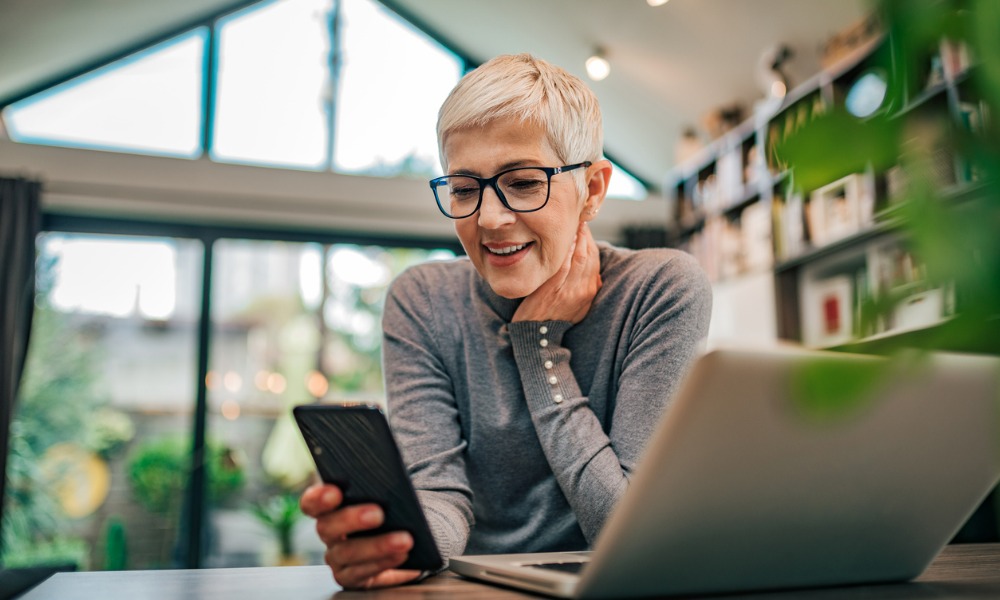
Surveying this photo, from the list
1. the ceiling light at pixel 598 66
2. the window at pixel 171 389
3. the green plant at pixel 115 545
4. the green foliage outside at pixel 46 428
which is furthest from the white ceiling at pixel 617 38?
the green plant at pixel 115 545

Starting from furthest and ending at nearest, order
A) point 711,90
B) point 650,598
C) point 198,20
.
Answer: point 198,20, point 711,90, point 650,598

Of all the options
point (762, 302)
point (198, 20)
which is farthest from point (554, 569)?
point (198, 20)

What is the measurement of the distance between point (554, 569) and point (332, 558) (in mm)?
201

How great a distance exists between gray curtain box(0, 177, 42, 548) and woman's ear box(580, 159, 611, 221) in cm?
396

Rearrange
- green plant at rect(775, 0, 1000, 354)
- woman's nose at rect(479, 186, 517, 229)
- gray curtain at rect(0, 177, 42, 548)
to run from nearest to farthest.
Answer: green plant at rect(775, 0, 1000, 354) < woman's nose at rect(479, 186, 517, 229) < gray curtain at rect(0, 177, 42, 548)

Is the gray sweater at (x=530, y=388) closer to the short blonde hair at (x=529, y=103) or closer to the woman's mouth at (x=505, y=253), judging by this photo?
the woman's mouth at (x=505, y=253)

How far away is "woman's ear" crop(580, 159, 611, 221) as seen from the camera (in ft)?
4.16

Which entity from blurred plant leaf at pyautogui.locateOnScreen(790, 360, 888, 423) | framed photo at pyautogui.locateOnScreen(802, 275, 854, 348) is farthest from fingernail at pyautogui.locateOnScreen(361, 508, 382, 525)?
framed photo at pyautogui.locateOnScreen(802, 275, 854, 348)

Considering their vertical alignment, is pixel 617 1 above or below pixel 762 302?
above

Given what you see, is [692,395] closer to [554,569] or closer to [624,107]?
[554,569]

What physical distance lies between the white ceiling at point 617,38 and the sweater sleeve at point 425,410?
2.94 metres

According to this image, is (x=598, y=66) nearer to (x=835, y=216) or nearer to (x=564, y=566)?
(x=835, y=216)

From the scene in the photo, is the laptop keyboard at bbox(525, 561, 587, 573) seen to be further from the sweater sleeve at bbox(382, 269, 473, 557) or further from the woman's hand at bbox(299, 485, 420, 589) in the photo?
the sweater sleeve at bbox(382, 269, 473, 557)

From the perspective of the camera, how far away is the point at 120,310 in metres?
4.66
